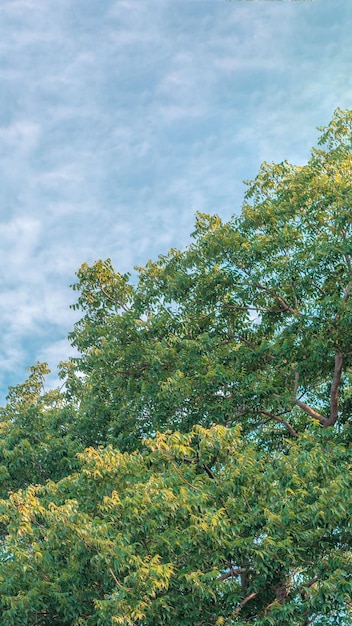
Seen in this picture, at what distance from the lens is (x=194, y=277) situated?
15047 millimetres

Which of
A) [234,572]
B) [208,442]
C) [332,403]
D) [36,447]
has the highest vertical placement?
[36,447]

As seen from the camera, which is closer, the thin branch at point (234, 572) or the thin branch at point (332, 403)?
the thin branch at point (234, 572)

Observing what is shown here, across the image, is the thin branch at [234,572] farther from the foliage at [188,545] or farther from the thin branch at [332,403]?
the thin branch at [332,403]

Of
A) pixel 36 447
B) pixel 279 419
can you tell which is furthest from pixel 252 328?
pixel 36 447

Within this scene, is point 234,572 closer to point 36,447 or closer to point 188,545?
point 188,545

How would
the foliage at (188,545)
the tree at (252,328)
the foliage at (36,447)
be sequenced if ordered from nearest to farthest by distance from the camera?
the foliage at (188,545), the tree at (252,328), the foliage at (36,447)

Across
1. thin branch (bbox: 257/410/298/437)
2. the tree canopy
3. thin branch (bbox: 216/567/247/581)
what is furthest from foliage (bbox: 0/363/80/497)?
thin branch (bbox: 216/567/247/581)

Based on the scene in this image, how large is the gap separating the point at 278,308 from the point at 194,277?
186 centimetres

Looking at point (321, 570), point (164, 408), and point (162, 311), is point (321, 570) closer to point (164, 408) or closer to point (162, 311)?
point (164, 408)

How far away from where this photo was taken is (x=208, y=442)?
32.0 feet

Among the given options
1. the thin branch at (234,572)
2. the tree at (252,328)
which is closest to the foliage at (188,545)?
the thin branch at (234,572)

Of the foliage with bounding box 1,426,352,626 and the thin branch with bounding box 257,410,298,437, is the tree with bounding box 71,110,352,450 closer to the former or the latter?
the thin branch with bounding box 257,410,298,437

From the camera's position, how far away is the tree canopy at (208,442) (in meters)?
9.02

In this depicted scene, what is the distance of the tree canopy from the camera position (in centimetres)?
902
